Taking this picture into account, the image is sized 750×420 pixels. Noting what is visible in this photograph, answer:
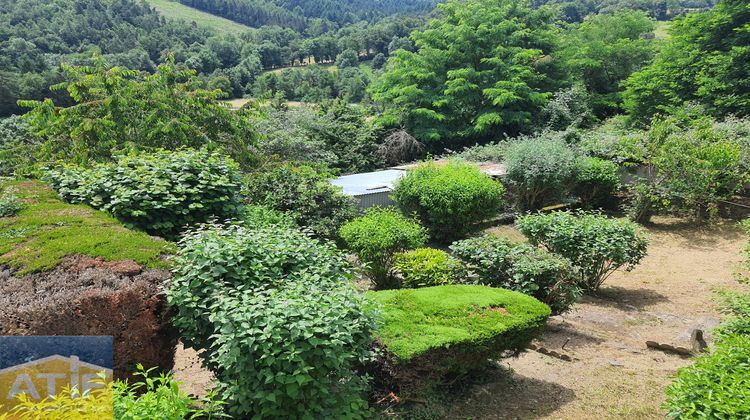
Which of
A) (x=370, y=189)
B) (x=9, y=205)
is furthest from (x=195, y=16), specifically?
(x=9, y=205)

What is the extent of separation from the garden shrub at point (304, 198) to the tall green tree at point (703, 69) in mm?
15661

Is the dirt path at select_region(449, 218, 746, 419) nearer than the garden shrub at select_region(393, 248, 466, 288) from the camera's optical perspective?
Yes

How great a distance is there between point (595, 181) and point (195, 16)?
10057 cm

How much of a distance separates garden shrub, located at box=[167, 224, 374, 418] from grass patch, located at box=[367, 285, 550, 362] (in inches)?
20.3

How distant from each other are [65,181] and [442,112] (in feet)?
60.1

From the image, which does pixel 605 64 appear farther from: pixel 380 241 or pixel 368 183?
pixel 380 241

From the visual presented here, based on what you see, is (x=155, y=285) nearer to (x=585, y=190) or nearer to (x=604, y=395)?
(x=604, y=395)

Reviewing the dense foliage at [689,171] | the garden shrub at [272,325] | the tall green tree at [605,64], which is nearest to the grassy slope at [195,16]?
the tall green tree at [605,64]

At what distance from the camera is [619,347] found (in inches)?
254

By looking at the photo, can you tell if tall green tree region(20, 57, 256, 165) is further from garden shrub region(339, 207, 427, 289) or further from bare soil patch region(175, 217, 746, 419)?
bare soil patch region(175, 217, 746, 419)

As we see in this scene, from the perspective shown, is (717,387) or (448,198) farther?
(448,198)

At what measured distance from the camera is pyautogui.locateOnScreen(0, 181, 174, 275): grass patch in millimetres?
4305

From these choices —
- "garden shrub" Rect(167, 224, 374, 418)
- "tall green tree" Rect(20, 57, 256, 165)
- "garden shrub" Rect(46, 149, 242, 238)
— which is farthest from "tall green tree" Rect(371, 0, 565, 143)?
"garden shrub" Rect(167, 224, 374, 418)

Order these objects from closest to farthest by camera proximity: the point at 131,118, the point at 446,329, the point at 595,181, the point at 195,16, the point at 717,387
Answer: the point at 717,387
the point at 446,329
the point at 131,118
the point at 595,181
the point at 195,16
